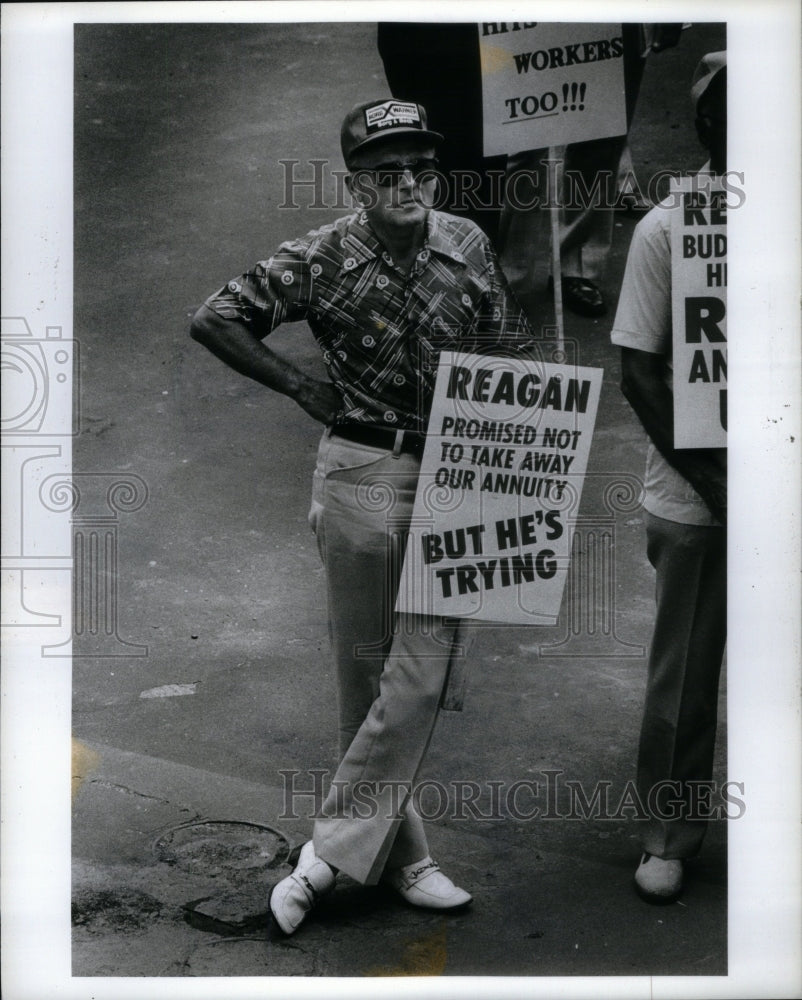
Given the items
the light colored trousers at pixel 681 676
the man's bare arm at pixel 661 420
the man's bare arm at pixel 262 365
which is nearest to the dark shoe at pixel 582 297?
the man's bare arm at pixel 661 420

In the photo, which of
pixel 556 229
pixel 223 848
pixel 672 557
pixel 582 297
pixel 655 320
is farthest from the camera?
pixel 582 297

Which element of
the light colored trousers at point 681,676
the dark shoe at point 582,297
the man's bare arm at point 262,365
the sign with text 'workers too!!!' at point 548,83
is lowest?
the light colored trousers at point 681,676

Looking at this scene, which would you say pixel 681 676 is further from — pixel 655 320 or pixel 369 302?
pixel 369 302

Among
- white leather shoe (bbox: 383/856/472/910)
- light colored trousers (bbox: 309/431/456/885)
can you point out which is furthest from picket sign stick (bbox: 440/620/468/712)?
white leather shoe (bbox: 383/856/472/910)

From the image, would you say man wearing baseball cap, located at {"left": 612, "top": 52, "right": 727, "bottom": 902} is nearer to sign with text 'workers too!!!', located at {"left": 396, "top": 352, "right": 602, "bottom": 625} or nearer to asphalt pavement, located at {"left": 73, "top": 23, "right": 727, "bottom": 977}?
asphalt pavement, located at {"left": 73, "top": 23, "right": 727, "bottom": 977}

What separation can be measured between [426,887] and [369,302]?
6.31 feet

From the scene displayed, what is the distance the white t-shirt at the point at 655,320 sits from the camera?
15.8 ft

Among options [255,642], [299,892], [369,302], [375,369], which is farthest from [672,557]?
[299,892]

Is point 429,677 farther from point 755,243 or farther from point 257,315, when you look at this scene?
point 755,243

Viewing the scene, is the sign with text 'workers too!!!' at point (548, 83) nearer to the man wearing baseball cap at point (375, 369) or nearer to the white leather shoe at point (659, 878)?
the man wearing baseball cap at point (375, 369)

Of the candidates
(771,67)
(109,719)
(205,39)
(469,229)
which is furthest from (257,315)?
(771,67)

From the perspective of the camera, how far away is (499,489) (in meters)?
5.00

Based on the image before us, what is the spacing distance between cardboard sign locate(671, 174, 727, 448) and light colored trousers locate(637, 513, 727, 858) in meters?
0.36

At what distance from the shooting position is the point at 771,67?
16.8 feet
